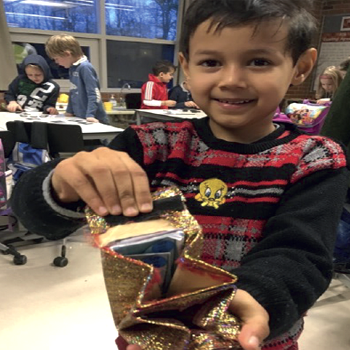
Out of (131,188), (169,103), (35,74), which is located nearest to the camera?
(131,188)

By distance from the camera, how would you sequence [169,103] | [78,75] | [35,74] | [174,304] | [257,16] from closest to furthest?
[174,304] → [257,16] → [78,75] → [35,74] → [169,103]

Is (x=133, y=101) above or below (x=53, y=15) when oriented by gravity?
below

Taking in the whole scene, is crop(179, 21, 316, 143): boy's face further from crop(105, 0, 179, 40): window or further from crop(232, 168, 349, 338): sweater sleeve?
crop(105, 0, 179, 40): window

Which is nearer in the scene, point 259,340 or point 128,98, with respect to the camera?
point 259,340

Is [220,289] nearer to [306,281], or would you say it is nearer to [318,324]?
[306,281]

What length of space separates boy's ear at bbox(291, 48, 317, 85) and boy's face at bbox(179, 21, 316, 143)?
0.6 inches

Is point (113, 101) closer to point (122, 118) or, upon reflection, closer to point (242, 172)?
point (122, 118)

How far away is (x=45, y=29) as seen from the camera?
4984 mm

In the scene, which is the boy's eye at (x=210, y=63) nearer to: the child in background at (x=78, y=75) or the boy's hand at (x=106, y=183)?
the boy's hand at (x=106, y=183)

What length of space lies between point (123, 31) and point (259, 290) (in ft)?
19.3

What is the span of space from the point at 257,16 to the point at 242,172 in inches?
10.6

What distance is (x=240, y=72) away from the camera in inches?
24.2

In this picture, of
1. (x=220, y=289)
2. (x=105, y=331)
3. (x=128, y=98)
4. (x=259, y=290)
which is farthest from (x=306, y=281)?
(x=128, y=98)

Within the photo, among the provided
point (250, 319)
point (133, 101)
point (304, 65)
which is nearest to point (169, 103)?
point (133, 101)
